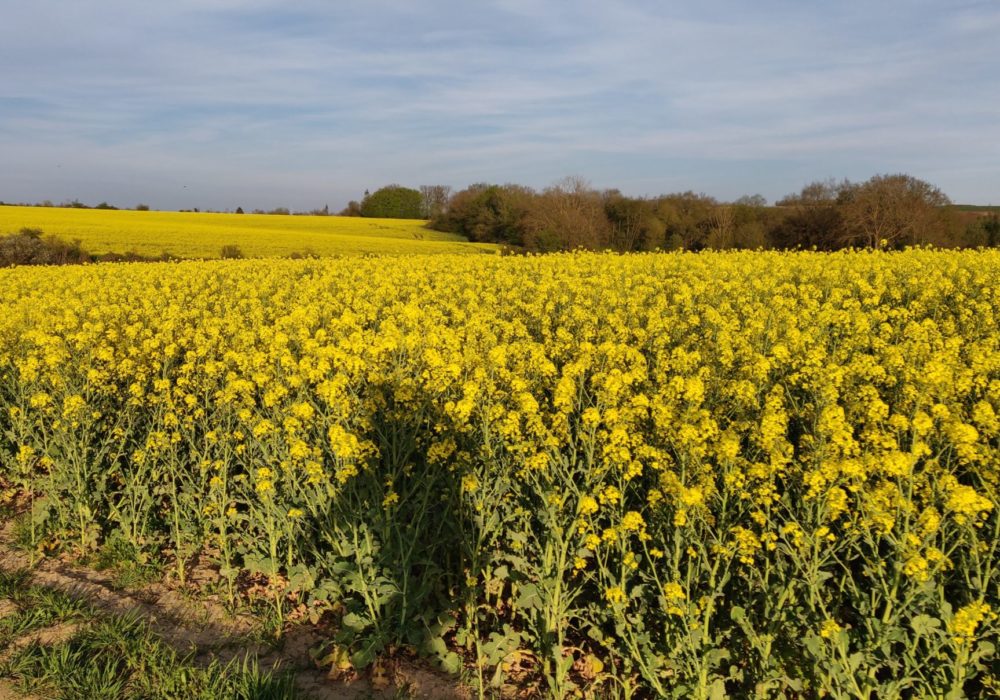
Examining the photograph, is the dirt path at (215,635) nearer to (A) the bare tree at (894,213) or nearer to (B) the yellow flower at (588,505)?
(B) the yellow flower at (588,505)

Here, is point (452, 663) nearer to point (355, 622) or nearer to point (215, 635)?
point (355, 622)

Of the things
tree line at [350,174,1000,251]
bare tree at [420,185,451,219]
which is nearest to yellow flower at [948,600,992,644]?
tree line at [350,174,1000,251]

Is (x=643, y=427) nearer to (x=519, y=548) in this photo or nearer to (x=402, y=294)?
(x=519, y=548)

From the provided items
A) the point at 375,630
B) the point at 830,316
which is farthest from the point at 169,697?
the point at 830,316

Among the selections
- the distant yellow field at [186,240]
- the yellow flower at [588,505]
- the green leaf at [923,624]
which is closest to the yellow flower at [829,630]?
the green leaf at [923,624]

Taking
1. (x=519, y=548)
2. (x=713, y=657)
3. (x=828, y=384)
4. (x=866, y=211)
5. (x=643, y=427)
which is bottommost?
(x=713, y=657)

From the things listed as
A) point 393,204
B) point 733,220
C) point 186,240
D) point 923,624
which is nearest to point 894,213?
point 733,220

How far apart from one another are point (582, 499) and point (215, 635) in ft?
8.81

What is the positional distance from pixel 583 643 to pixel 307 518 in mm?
2235

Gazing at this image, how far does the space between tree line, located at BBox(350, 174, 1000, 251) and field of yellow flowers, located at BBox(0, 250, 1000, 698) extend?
68.9 ft

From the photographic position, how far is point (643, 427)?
4539mm

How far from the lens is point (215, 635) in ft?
13.9

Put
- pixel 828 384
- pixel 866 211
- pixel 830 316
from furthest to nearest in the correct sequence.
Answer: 1. pixel 866 211
2. pixel 830 316
3. pixel 828 384

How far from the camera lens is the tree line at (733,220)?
1119 inches
